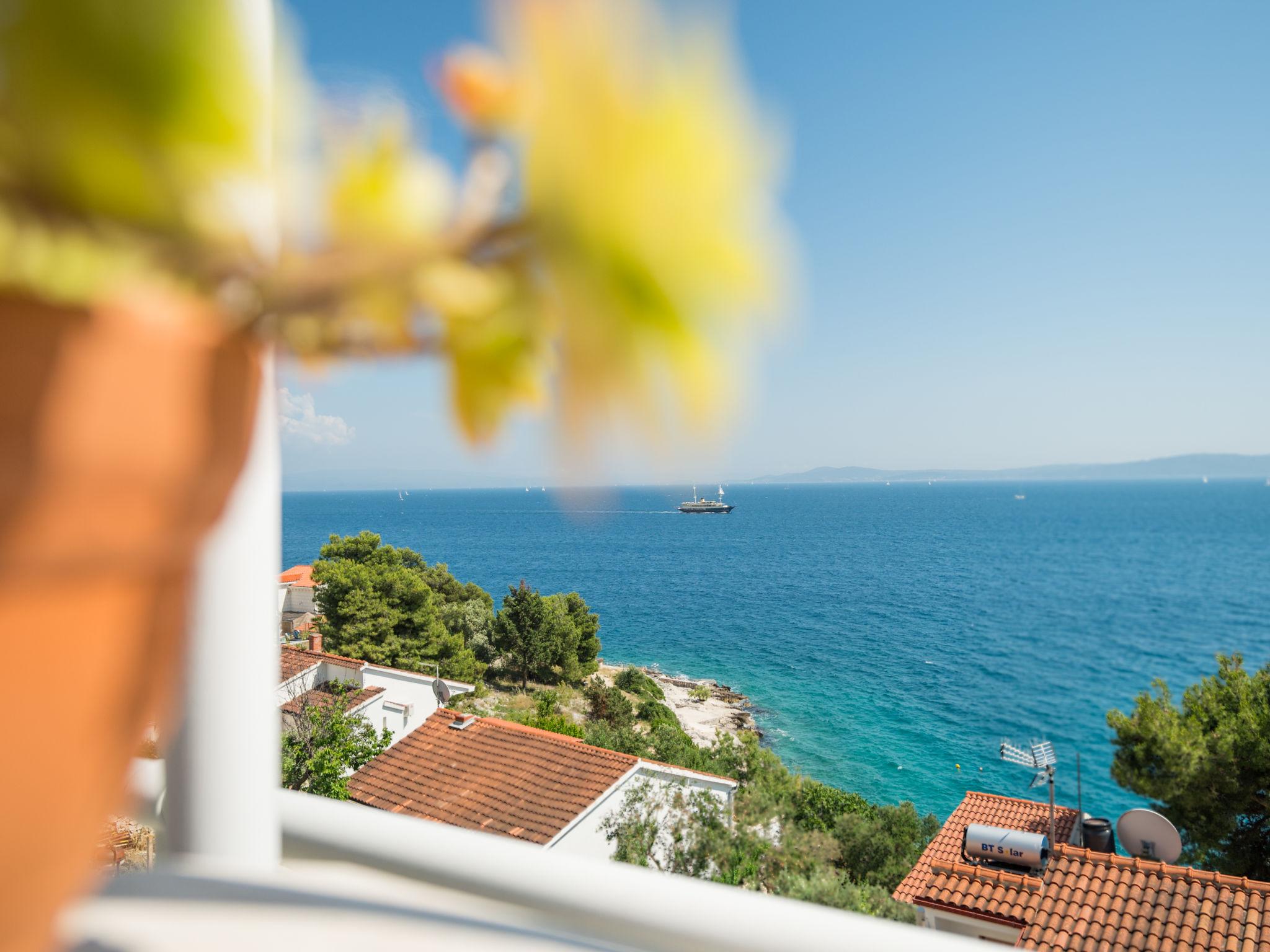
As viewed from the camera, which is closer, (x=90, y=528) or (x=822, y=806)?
(x=90, y=528)

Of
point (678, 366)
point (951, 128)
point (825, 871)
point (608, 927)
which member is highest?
point (951, 128)

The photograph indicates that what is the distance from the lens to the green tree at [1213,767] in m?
8.69

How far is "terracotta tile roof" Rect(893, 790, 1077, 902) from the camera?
8523 millimetres

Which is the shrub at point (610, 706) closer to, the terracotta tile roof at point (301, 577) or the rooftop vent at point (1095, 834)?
the terracotta tile roof at point (301, 577)

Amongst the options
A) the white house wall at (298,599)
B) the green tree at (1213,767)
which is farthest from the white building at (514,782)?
the white house wall at (298,599)

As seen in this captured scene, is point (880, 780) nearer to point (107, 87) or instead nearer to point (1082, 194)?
point (107, 87)

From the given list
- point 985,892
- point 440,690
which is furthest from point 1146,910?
point 440,690

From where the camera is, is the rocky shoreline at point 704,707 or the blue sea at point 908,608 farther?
the blue sea at point 908,608

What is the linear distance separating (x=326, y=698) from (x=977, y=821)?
871 centimetres

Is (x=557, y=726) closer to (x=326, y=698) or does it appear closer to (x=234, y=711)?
(x=326, y=698)

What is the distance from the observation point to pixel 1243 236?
40.0m

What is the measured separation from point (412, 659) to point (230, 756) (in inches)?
660

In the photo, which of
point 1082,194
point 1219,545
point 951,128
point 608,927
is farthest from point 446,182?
point 1219,545

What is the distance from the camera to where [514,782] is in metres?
7.80
